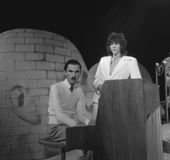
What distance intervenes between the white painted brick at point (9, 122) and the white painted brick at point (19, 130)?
0.06m

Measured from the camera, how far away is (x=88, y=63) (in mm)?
3871

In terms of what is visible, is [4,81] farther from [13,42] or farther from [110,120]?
[110,120]

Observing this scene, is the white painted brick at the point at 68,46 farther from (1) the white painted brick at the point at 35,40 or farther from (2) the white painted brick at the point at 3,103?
(2) the white painted brick at the point at 3,103

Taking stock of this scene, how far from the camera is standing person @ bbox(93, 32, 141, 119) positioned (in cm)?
211

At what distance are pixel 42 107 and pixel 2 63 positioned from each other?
38.9 inches

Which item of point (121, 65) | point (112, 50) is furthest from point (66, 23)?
point (121, 65)

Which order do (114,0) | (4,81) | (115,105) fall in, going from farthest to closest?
1. (114,0)
2. (4,81)
3. (115,105)

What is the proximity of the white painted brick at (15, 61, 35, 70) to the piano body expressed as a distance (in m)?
2.36

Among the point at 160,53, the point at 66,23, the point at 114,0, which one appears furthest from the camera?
the point at 160,53

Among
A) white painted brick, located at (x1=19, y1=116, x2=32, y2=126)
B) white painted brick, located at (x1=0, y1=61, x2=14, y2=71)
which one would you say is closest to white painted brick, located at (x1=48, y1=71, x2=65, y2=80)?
white painted brick, located at (x1=0, y1=61, x2=14, y2=71)

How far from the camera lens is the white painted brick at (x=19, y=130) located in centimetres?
307

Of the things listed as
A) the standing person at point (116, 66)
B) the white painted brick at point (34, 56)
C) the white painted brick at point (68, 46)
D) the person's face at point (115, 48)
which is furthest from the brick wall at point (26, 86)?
the person's face at point (115, 48)

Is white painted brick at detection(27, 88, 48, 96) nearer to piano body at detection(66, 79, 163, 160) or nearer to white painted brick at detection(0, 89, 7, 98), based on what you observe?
white painted brick at detection(0, 89, 7, 98)

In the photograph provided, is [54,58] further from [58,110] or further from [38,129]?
[58,110]
